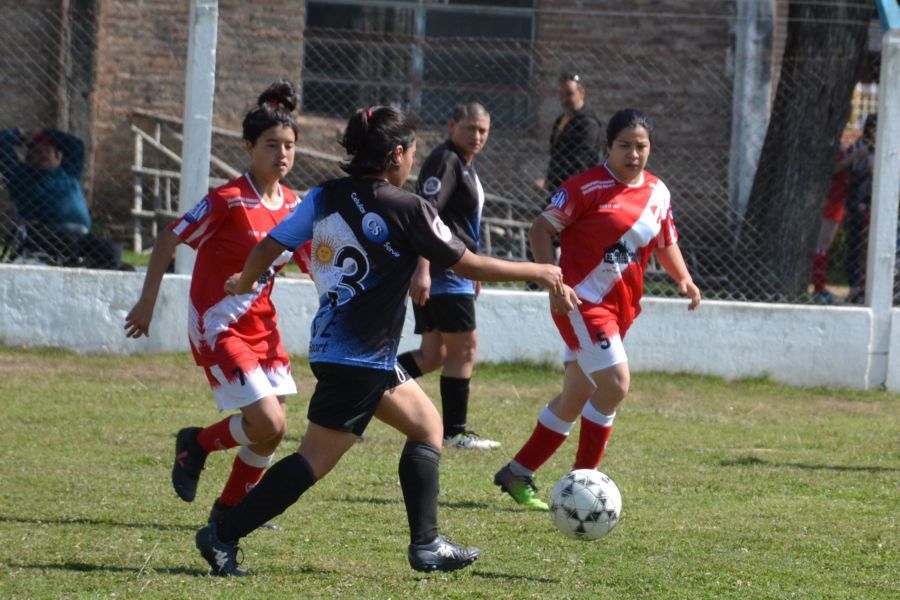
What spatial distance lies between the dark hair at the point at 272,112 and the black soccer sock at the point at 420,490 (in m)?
1.58

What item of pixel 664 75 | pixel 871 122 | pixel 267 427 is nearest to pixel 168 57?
pixel 664 75

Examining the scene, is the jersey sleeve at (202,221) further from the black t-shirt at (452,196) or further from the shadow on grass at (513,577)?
the black t-shirt at (452,196)

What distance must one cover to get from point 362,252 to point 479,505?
7.15 feet

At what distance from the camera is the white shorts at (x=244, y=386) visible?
5.75m

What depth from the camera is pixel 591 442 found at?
6.61 m

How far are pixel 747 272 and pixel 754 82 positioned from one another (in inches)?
189

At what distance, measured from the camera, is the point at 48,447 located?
7699 millimetres

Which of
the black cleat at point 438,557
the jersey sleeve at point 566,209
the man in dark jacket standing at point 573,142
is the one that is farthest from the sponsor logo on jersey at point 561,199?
the man in dark jacket standing at point 573,142

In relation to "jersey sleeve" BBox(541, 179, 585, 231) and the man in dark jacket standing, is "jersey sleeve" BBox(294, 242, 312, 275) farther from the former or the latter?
the man in dark jacket standing

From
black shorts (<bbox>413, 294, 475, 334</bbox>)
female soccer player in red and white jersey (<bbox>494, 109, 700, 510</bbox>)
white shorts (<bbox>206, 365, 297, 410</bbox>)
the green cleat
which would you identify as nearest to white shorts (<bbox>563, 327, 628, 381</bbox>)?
female soccer player in red and white jersey (<bbox>494, 109, 700, 510</bbox>)

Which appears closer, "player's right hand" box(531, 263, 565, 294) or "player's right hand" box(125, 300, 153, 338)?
"player's right hand" box(531, 263, 565, 294)

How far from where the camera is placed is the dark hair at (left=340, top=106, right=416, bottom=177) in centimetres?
491

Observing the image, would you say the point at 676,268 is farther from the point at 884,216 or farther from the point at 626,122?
the point at 884,216

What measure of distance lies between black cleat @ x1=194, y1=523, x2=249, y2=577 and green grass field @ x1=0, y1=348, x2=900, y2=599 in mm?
66
